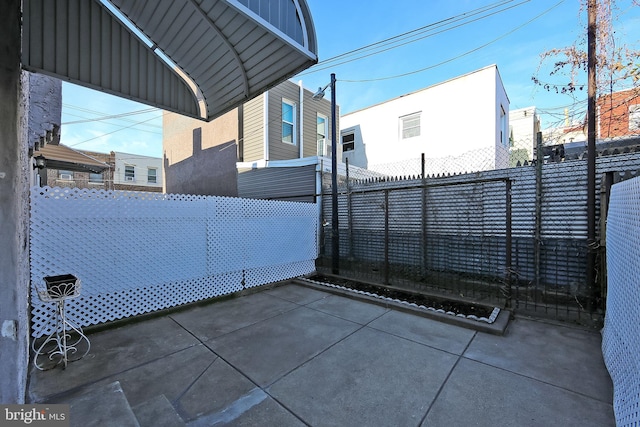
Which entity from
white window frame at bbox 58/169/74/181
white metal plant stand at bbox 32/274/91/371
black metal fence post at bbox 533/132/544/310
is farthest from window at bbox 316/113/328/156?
white window frame at bbox 58/169/74/181

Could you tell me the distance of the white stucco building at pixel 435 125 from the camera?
9.34 metres

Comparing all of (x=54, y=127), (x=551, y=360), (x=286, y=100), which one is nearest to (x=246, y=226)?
(x=54, y=127)

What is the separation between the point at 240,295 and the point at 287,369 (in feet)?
9.17

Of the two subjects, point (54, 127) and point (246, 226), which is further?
point (246, 226)

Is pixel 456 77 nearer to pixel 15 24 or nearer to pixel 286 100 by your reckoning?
pixel 286 100

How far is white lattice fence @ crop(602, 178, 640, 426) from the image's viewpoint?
184cm

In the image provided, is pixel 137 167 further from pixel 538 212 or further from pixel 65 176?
pixel 538 212

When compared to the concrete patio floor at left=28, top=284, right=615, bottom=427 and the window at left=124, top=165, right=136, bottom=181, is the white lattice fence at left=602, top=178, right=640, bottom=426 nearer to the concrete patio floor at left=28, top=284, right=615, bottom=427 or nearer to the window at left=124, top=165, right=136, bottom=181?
the concrete patio floor at left=28, top=284, right=615, bottom=427

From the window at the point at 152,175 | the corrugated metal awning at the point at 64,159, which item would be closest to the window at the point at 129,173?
the window at the point at 152,175

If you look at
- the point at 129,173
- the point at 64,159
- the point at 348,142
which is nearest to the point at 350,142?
the point at 348,142

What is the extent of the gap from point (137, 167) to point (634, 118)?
25140 millimetres

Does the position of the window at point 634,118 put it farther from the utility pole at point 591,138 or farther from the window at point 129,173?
the window at point 129,173

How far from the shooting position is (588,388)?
2.40 meters

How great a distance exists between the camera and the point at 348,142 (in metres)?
13.4
